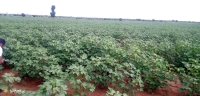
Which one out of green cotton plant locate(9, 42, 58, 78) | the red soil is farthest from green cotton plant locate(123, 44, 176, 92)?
green cotton plant locate(9, 42, 58, 78)

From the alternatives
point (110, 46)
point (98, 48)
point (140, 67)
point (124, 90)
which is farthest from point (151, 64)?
point (98, 48)

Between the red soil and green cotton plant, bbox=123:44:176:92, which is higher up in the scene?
green cotton plant, bbox=123:44:176:92

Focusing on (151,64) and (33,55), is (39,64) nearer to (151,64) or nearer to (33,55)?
(33,55)

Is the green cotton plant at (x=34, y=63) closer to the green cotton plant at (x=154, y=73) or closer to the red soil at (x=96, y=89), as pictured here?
the red soil at (x=96, y=89)

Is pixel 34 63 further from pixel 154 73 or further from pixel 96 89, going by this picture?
pixel 154 73

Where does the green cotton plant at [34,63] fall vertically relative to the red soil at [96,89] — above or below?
above

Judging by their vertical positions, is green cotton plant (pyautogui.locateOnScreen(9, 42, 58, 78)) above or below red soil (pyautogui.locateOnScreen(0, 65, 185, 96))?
above

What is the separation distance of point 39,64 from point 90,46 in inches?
87.4

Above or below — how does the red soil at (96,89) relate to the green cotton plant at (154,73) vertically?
below

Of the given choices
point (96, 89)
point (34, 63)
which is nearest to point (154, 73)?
point (96, 89)

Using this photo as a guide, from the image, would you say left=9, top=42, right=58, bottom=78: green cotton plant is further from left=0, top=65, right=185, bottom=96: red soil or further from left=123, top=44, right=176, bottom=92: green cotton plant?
left=123, top=44, right=176, bottom=92: green cotton plant

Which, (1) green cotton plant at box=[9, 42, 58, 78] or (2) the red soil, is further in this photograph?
(2) the red soil

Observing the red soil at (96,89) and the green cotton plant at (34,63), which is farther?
the red soil at (96,89)

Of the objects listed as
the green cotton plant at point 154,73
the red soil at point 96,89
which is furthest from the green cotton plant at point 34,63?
the green cotton plant at point 154,73
